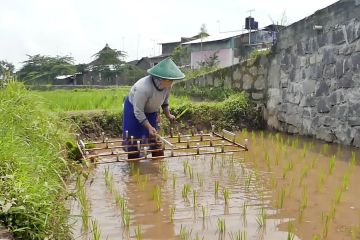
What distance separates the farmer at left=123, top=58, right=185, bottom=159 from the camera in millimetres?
4457

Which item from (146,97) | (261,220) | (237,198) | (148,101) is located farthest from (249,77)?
(261,220)

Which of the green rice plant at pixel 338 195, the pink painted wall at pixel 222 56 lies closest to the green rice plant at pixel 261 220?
the green rice plant at pixel 338 195

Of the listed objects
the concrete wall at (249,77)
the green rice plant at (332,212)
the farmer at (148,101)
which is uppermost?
the concrete wall at (249,77)

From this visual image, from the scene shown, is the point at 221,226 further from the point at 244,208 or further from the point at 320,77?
the point at 320,77

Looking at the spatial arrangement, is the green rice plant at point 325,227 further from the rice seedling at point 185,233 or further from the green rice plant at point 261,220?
the rice seedling at point 185,233

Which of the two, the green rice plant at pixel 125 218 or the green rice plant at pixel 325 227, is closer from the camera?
the green rice plant at pixel 325 227

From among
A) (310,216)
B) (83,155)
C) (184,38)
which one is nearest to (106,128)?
(83,155)

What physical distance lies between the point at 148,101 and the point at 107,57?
2254 cm

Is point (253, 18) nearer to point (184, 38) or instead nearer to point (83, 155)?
point (184, 38)

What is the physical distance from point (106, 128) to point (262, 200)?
403 cm

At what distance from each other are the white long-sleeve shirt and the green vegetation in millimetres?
874

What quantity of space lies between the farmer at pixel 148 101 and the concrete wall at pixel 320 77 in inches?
97.1

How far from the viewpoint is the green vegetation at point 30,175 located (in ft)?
6.82

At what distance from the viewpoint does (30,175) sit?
2613 mm
